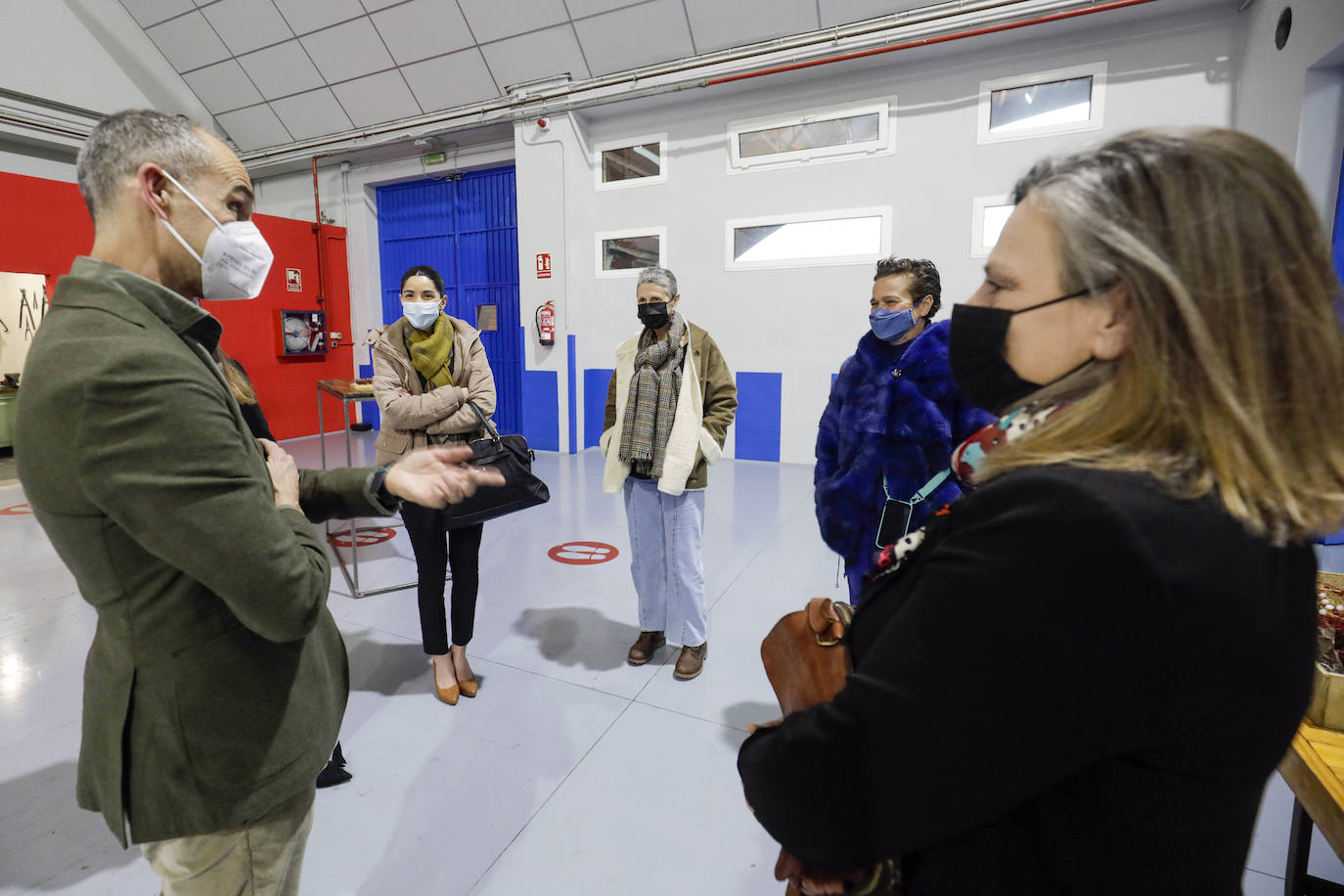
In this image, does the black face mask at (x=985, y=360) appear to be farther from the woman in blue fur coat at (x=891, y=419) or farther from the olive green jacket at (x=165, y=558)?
the woman in blue fur coat at (x=891, y=419)

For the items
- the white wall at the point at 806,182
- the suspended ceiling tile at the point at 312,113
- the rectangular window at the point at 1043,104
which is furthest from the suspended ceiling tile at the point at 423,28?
the rectangular window at the point at 1043,104

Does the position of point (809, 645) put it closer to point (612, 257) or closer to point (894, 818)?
point (894, 818)

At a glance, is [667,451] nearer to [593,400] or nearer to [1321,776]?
[1321,776]

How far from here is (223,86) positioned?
26.9ft

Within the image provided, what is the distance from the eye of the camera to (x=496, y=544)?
426 centimetres

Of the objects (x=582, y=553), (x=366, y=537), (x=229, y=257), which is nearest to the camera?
(x=229, y=257)

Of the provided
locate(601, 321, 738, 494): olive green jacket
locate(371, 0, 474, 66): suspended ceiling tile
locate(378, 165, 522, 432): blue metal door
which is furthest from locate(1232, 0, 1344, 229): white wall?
locate(378, 165, 522, 432): blue metal door

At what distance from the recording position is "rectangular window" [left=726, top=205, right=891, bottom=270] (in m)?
6.14

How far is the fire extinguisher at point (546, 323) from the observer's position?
725 centimetres

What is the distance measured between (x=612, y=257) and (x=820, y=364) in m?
2.68

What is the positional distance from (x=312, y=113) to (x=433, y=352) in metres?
7.39

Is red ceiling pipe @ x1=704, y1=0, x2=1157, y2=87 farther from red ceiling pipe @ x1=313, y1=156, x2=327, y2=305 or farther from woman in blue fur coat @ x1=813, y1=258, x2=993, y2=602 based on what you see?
red ceiling pipe @ x1=313, y1=156, x2=327, y2=305

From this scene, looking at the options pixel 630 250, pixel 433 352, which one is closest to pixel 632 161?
pixel 630 250

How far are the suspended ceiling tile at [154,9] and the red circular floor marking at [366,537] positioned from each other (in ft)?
23.3
